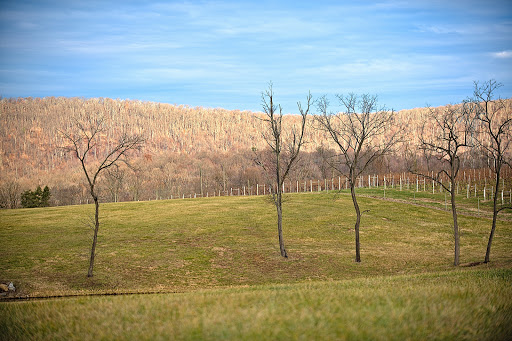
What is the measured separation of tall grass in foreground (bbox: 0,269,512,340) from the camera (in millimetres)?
6406

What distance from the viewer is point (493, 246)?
40.4 m

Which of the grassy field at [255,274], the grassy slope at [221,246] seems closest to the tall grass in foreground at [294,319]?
the grassy field at [255,274]

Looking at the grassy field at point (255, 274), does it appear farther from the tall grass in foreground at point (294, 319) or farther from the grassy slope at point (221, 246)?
the grassy slope at point (221, 246)

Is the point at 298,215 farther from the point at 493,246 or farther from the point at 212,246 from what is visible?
the point at 493,246

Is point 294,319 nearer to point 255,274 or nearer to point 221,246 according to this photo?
point 255,274

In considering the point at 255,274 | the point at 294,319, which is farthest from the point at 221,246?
the point at 294,319

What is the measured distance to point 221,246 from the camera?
38250 millimetres

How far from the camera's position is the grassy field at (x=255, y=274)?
701 cm

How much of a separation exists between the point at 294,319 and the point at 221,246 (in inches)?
1256

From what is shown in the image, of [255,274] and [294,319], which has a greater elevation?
[294,319]

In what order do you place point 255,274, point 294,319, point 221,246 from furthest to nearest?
point 221,246 < point 255,274 < point 294,319

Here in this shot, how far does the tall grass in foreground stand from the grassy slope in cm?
1481

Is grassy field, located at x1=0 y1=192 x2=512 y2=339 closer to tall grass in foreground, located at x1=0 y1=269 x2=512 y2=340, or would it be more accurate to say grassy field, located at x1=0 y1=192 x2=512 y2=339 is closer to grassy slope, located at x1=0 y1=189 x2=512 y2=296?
tall grass in foreground, located at x1=0 y1=269 x2=512 y2=340

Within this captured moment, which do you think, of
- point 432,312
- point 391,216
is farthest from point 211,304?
point 391,216
